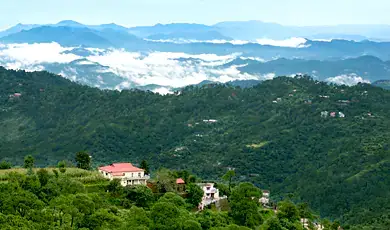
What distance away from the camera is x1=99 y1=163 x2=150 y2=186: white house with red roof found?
49000 millimetres

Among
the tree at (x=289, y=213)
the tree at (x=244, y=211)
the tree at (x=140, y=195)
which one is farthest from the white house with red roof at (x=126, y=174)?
the tree at (x=289, y=213)

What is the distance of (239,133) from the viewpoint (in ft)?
344

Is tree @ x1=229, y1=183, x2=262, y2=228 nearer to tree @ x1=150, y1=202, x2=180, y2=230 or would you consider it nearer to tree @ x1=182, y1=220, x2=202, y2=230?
tree @ x1=150, y1=202, x2=180, y2=230

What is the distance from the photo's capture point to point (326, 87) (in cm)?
12488

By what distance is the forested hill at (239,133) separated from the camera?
253ft

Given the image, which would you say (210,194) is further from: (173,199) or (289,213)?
(173,199)

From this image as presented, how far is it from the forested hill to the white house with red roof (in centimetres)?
2279

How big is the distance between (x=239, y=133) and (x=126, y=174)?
57.2 m

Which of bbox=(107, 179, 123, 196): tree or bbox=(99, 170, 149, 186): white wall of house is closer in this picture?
bbox=(107, 179, 123, 196): tree

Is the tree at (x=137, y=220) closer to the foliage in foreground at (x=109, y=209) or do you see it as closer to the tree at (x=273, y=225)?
the foliage in foreground at (x=109, y=209)

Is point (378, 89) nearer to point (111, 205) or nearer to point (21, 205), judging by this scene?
point (111, 205)

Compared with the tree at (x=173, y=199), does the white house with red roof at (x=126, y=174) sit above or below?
below

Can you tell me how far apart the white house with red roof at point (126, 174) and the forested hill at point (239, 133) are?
74.8ft

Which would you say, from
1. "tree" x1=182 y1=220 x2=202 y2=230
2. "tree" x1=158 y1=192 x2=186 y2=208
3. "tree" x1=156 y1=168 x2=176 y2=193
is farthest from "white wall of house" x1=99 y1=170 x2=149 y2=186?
"tree" x1=182 y1=220 x2=202 y2=230
